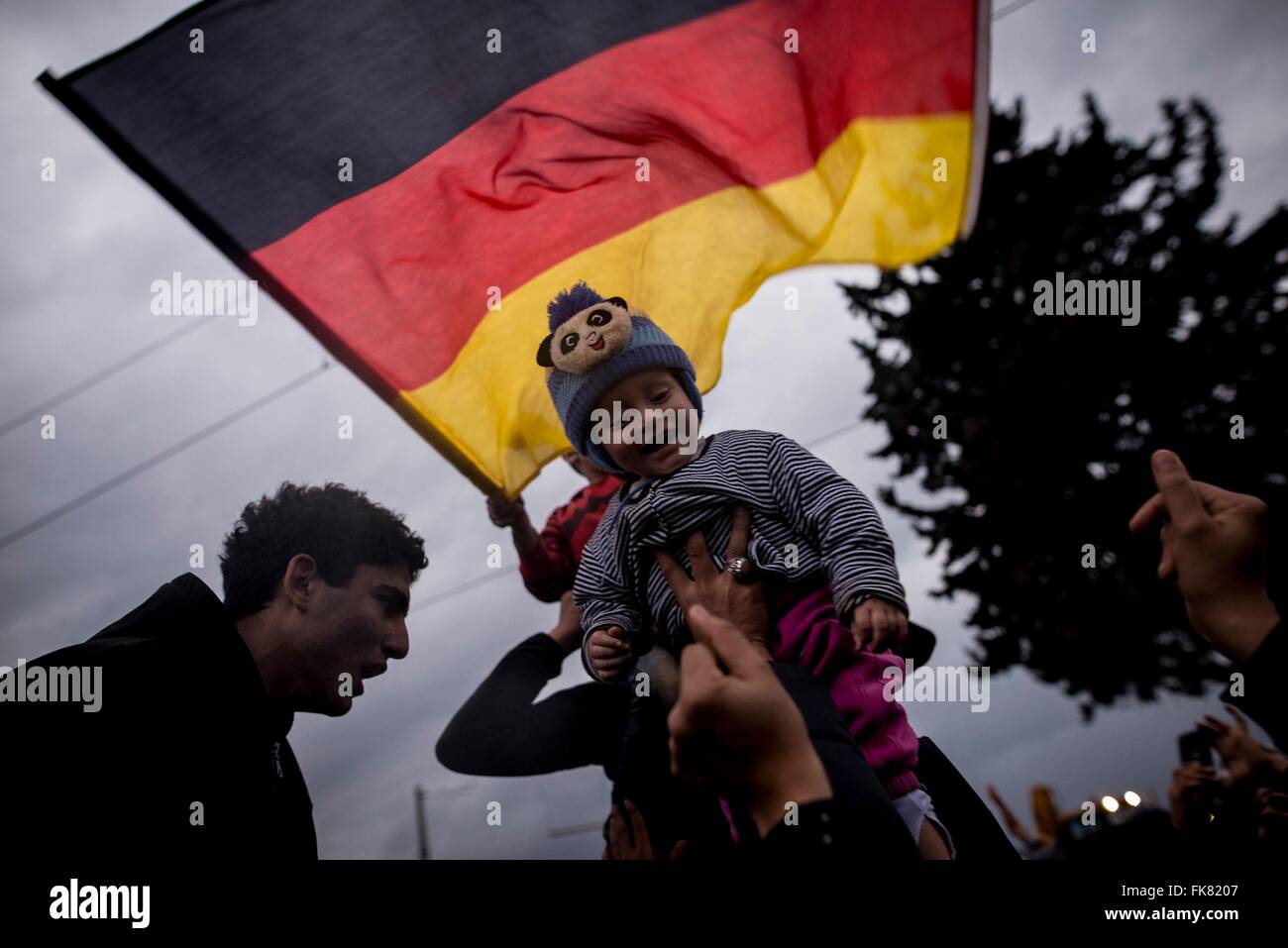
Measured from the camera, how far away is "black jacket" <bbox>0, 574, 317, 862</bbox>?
5.75 ft

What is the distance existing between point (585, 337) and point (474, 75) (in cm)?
115

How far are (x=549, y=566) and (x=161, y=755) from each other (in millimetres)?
1612

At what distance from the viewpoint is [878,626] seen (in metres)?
1.85

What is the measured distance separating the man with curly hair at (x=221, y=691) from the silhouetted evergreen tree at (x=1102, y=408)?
6868 millimetres

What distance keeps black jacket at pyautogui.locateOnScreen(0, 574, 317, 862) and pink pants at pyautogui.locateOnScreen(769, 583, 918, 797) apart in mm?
1391

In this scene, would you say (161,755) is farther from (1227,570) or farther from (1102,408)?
(1102,408)

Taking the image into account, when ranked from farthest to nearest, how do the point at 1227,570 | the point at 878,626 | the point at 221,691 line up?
the point at 221,691, the point at 878,626, the point at 1227,570

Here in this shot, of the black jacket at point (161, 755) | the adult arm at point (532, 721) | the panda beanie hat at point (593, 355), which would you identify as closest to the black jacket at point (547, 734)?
the adult arm at point (532, 721)

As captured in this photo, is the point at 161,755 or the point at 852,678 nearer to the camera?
the point at 161,755

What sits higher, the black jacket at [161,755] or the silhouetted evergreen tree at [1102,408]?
the silhouetted evergreen tree at [1102,408]

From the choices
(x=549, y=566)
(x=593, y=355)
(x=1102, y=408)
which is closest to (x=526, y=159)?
(x=593, y=355)

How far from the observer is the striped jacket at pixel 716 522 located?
2223mm

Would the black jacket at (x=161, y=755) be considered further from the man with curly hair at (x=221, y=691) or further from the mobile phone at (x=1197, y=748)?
the mobile phone at (x=1197, y=748)
